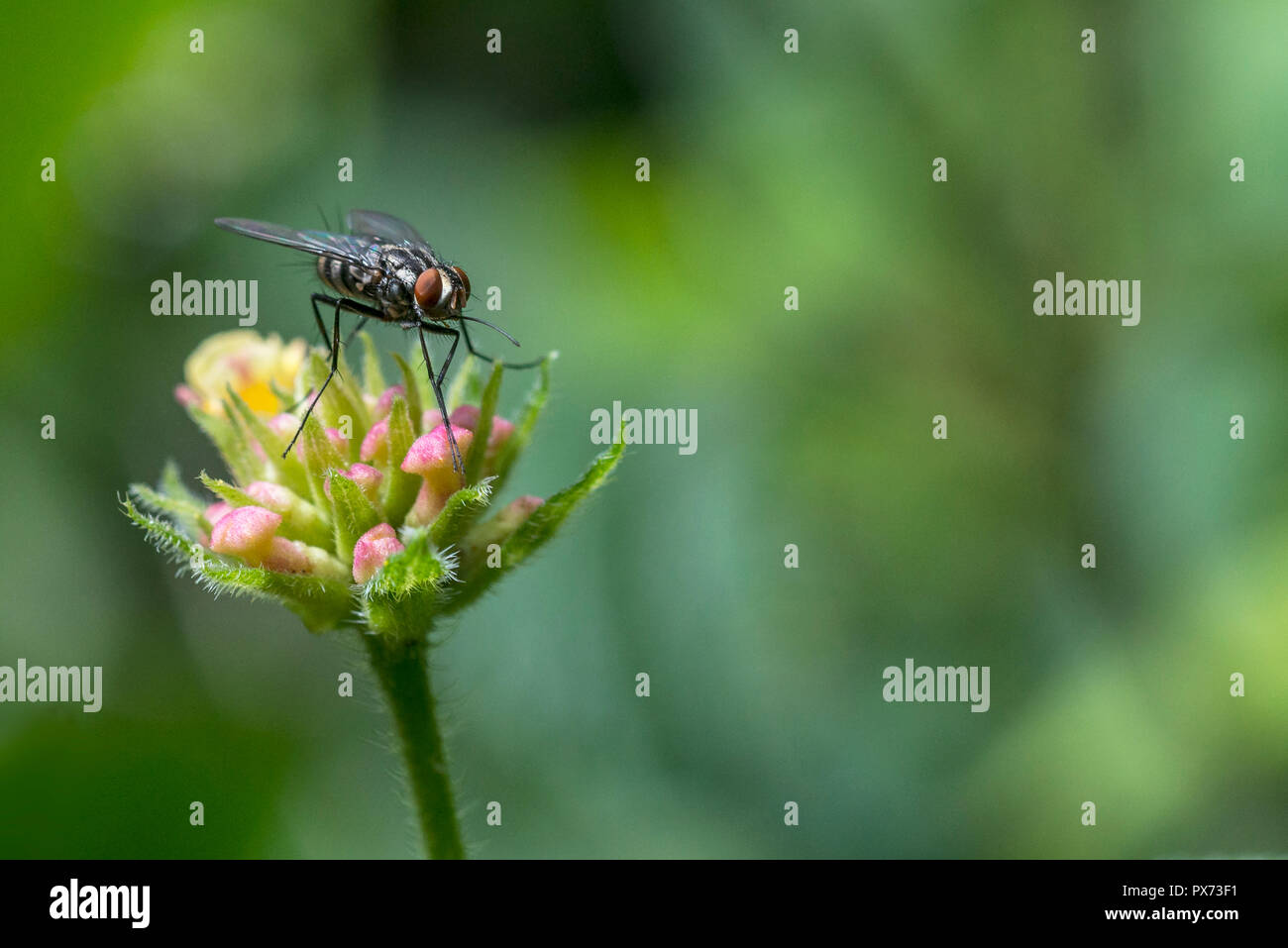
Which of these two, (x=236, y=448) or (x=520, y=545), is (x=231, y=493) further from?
(x=520, y=545)

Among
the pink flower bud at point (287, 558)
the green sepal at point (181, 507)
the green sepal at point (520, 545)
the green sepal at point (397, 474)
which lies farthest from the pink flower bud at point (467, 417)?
the green sepal at point (181, 507)

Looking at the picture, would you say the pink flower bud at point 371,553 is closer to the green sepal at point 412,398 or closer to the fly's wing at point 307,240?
the green sepal at point 412,398

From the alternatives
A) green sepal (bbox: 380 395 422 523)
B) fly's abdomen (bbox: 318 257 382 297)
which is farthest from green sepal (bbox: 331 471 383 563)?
fly's abdomen (bbox: 318 257 382 297)

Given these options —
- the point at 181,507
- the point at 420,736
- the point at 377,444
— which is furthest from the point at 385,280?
the point at 420,736

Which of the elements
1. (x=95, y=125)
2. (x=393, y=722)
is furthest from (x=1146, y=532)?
(x=95, y=125)

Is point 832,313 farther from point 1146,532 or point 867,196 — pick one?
point 1146,532
